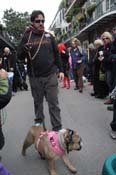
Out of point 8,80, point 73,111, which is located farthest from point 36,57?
point 73,111

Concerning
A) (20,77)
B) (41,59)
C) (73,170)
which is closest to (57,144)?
(73,170)

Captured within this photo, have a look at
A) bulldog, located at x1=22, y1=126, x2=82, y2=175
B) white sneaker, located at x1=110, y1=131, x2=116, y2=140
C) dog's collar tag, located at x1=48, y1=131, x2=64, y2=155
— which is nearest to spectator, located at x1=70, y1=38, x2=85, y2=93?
white sneaker, located at x1=110, y1=131, x2=116, y2=140

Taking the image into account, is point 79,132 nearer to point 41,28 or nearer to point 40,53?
point 40,53

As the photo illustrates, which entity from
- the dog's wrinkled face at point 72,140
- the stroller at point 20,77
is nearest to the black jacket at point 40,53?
the dog's wrinkled face at point 72,140

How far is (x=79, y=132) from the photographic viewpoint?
6.98 metres

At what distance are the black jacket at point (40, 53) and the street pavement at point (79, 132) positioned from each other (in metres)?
1.23

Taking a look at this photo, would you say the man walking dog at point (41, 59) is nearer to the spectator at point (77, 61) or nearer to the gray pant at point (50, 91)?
the gray pant at point (50, 91)

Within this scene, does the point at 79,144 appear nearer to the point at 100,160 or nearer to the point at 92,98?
the point at 100,160

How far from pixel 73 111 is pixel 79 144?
192 inches

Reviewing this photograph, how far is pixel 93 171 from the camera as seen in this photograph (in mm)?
4906

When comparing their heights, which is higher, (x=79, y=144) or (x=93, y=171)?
(x=79, y=144)

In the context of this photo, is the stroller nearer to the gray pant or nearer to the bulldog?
the gray pant

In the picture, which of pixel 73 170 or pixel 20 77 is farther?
pixel 20 77

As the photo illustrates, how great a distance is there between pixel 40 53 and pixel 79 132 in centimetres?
182
